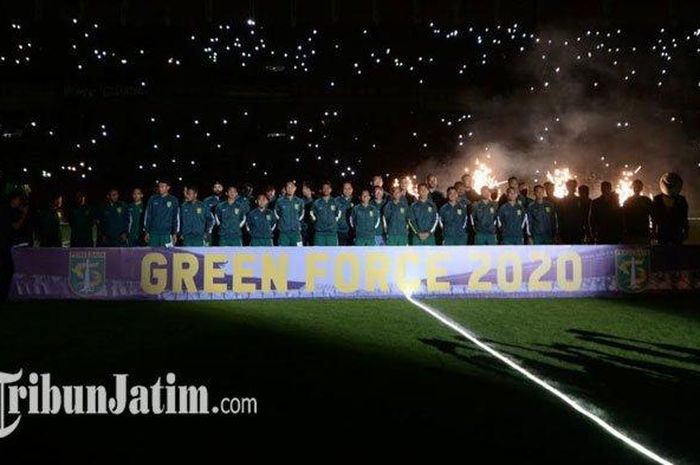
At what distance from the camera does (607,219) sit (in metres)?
14.6

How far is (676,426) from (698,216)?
3764cm

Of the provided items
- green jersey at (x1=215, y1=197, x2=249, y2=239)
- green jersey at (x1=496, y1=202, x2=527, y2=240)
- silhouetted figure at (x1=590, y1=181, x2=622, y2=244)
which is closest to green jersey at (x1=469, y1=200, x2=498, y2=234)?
green jersey at (x1=496, y1=202, x2=527, y2=240)

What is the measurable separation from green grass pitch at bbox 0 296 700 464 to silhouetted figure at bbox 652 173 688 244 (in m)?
2.47

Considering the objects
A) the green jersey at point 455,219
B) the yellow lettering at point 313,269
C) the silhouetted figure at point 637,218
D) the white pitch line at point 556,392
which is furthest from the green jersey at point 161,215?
the silhouetted figure at point 637,218

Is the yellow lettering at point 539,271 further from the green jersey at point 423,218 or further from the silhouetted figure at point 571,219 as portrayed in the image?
the green jersey at point 423,218

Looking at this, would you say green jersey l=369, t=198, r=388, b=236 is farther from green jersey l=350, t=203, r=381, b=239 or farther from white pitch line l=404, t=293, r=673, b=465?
white pitch line l=404, t=293, r=673, b=465

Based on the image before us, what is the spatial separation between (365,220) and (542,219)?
3890 mm

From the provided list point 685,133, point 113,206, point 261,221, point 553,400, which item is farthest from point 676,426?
point 685,133

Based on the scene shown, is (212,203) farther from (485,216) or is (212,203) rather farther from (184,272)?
(485,216)

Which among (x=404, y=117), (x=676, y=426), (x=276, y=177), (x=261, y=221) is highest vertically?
(x=404, y=117)

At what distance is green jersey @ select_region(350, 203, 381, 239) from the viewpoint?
15031 mm

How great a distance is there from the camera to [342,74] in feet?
83.8

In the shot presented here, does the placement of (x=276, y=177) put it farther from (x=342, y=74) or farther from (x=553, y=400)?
(x=553, y=400)

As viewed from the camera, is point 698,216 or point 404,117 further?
point 698,216
